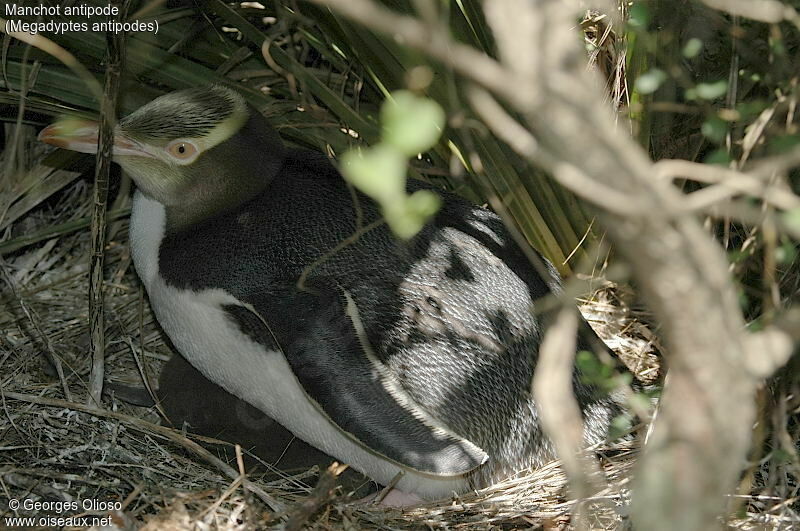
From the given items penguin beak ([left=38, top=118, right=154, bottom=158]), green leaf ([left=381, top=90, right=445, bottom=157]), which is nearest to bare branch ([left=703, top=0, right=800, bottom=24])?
green leaf ([left=381, top=90, right=445, bottom=157])

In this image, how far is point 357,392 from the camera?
223 centimetres

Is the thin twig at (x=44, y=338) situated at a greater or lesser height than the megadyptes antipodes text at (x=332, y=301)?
lesser

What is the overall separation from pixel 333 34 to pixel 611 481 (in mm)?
1615

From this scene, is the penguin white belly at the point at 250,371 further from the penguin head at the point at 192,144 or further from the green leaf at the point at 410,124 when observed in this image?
the green leaf at the point at 410,124

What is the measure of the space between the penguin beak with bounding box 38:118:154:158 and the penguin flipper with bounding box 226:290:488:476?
71cm

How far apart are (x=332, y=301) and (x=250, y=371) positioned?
36 centimetres

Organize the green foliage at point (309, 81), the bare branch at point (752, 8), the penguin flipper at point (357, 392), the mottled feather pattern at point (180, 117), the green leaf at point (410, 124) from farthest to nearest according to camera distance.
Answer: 1. the green foliage at point (309, 81)
2. the mottled feather pattern at point (180, 117)
3. the penguin flipper at point (357, 392)
4. the bare branch at point (752, 8)
5. the green leaf at point (410, 124)

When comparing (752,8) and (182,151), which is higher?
(752,8)

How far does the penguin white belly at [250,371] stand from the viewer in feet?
7.82

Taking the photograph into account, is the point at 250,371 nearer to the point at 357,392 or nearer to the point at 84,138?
the point at 357,392

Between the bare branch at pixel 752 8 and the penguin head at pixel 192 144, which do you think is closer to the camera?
the bare branch at pixel 752 8

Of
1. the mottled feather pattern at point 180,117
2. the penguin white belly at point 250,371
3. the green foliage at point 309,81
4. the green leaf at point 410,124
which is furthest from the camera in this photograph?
the green foliage at point 309,81

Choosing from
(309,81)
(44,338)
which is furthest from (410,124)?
(44,338)

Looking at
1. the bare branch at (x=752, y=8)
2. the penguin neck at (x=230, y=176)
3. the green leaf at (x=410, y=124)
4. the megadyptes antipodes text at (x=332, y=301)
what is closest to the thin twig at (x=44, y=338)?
the megadyptes antipodes text at (x=332, y=301)
